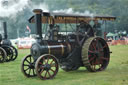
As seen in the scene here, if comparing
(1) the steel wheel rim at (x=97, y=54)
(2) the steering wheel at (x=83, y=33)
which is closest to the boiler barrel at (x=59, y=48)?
(2) the steering wheel at (x=83, y=33)

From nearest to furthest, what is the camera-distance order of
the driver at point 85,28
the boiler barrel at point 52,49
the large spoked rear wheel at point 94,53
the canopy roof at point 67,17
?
the boiler barrel at point 52,49 < the canopy roof at point 67,17 < the large spoked rear wheel at point 94,53 < the driver at point 85,28

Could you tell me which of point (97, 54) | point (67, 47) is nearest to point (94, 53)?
point (97, 54)

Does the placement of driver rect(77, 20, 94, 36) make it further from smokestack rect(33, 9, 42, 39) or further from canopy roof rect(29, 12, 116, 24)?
smokestack rect(33, 9, 42, 39)

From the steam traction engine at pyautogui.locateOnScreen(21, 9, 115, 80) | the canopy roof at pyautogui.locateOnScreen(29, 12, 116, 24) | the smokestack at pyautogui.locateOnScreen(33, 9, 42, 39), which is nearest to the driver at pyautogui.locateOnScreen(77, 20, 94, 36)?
the steam traction engine at pyautogui.locateOnScreen(21, 9, 115, 80)

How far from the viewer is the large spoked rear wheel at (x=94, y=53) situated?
7016 millimetres

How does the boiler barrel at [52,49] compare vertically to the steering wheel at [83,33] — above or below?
below

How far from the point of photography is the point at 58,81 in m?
5.83

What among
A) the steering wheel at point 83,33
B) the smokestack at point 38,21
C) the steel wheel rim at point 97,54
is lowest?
the steel wheel rim at point 97,54

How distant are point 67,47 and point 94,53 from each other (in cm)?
98

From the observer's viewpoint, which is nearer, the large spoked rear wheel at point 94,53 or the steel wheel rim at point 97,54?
the large spoked rear wheel at point 94,53

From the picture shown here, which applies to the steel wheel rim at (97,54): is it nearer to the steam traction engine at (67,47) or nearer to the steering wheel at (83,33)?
the steam traction engine at (67,47)

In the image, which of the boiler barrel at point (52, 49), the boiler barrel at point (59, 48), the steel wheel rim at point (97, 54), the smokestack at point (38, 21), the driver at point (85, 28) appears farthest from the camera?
the driver at point (85, 28)

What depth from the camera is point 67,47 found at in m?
7.11

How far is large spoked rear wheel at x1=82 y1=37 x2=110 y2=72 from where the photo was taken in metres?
7.02
